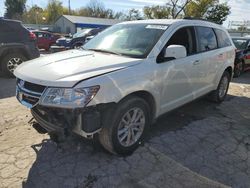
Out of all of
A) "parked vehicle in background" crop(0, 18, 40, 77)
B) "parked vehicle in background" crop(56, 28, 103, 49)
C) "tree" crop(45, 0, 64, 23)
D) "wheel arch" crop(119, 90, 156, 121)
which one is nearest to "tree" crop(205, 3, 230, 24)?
"parked vehicle in background" crop(56, 28, 103, 49)

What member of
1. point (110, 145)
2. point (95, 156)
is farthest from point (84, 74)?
point (95, 156)

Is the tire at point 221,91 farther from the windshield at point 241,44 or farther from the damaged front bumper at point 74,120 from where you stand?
the windshield at point 241,44

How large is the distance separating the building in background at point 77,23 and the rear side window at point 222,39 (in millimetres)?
41407

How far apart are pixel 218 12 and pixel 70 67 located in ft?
140

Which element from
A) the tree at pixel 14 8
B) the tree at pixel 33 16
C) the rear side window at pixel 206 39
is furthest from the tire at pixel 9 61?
the tree at pixel 14 8

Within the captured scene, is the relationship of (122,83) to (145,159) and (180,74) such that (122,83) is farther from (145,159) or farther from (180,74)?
(180,74)

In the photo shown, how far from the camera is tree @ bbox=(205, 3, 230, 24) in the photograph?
41.5 metres

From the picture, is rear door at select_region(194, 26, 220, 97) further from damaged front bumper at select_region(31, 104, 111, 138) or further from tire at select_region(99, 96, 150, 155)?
damaged front bumper at select_region(31, 104, 111, 138)

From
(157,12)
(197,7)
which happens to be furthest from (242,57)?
(157,12)

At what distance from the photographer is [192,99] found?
514 cm

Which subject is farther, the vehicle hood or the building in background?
the building in background

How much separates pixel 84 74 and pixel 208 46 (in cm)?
311

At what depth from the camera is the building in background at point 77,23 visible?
1932 inches

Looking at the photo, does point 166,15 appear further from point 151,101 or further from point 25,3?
point 25,3
